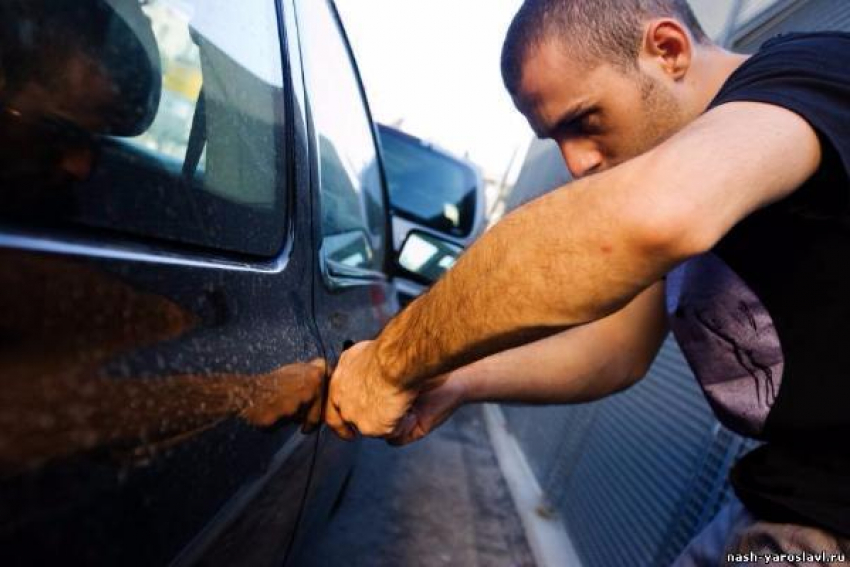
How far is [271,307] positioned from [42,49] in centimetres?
45

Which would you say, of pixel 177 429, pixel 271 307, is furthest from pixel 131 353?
pixel 271 307

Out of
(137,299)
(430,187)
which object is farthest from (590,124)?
(430,187)

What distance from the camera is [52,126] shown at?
1.55 feet

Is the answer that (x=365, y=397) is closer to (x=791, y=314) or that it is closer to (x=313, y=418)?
(x=313, y=418)

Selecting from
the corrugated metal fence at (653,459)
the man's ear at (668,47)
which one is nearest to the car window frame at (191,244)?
the man's ear at (668,47)

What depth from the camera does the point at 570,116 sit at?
131 cm

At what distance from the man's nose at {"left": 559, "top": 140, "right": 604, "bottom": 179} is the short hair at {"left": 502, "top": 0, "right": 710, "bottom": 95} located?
0.71ft

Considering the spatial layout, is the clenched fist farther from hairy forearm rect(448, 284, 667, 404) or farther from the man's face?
the man's face

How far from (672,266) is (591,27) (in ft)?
2.71

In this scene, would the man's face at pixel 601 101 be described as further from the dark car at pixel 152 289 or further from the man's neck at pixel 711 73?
the dark car at pixel 152 289

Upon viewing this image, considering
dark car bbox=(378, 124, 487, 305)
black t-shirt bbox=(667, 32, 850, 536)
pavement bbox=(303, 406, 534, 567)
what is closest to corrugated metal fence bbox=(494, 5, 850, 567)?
pavement bbox=(303, 406, 534, 567)

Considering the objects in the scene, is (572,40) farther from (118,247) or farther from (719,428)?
(719,428)

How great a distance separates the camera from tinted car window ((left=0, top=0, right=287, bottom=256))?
0.45 m

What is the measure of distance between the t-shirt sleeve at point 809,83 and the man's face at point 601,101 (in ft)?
1.07
